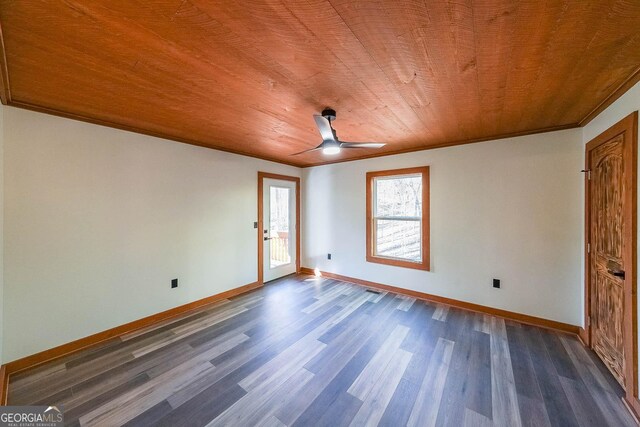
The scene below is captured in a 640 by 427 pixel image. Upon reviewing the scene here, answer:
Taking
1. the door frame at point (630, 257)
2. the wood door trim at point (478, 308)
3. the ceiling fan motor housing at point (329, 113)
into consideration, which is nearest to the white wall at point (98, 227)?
the ceiling fan motor housing at point (329, 113)

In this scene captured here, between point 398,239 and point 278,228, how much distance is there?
2275 millimetres

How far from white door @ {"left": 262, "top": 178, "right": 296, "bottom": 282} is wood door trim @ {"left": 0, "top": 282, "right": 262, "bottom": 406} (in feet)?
3.78

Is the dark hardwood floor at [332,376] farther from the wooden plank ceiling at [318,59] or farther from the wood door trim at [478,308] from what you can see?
the wooden plank ceiling at [318,59]

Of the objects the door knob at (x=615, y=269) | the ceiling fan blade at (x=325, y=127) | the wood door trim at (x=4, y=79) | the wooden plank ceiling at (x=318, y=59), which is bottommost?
the door knob at (x=615, y=269)

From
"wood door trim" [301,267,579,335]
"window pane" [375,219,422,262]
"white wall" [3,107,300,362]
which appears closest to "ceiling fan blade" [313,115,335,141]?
"white wall" [3,107,300,362]

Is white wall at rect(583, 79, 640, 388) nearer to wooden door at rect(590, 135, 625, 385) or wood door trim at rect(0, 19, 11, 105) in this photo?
wooden door at rect(590, 135, 625, 385)

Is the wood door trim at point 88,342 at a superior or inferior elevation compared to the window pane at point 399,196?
inferior

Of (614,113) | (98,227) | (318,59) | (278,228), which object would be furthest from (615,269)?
(98,227)

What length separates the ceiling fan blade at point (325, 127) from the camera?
6.68 ft

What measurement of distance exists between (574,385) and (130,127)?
4856 mm

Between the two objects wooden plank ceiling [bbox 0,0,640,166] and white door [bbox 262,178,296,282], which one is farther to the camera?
white door [bbox 262,178,296,282]

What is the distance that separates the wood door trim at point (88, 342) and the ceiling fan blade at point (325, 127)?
2919 mm

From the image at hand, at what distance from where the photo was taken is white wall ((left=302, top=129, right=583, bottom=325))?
2.71 meters

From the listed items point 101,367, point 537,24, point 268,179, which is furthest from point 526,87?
point 101,367
